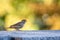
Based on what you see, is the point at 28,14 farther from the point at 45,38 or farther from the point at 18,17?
the point at 45,38

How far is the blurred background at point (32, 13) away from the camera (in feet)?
15.2

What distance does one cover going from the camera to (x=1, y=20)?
4.73m

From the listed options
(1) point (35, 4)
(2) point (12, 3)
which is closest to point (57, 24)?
(1) point (35, 4)

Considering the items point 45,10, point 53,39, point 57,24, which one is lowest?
point 53,39

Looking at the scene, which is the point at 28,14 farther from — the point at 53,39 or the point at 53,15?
the point at 53,39

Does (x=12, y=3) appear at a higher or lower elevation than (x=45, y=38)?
higher

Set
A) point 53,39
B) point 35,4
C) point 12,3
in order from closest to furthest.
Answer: point 53,39 < point 12,3 < point 35,4

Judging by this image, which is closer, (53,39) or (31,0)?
(53,39)

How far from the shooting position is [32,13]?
4.75m

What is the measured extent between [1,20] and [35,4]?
716 millimetres

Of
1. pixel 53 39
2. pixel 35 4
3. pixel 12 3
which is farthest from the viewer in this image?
pixel 35 4

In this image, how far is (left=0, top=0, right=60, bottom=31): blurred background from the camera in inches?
183

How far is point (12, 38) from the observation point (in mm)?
1551

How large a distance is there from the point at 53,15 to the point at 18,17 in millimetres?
736
